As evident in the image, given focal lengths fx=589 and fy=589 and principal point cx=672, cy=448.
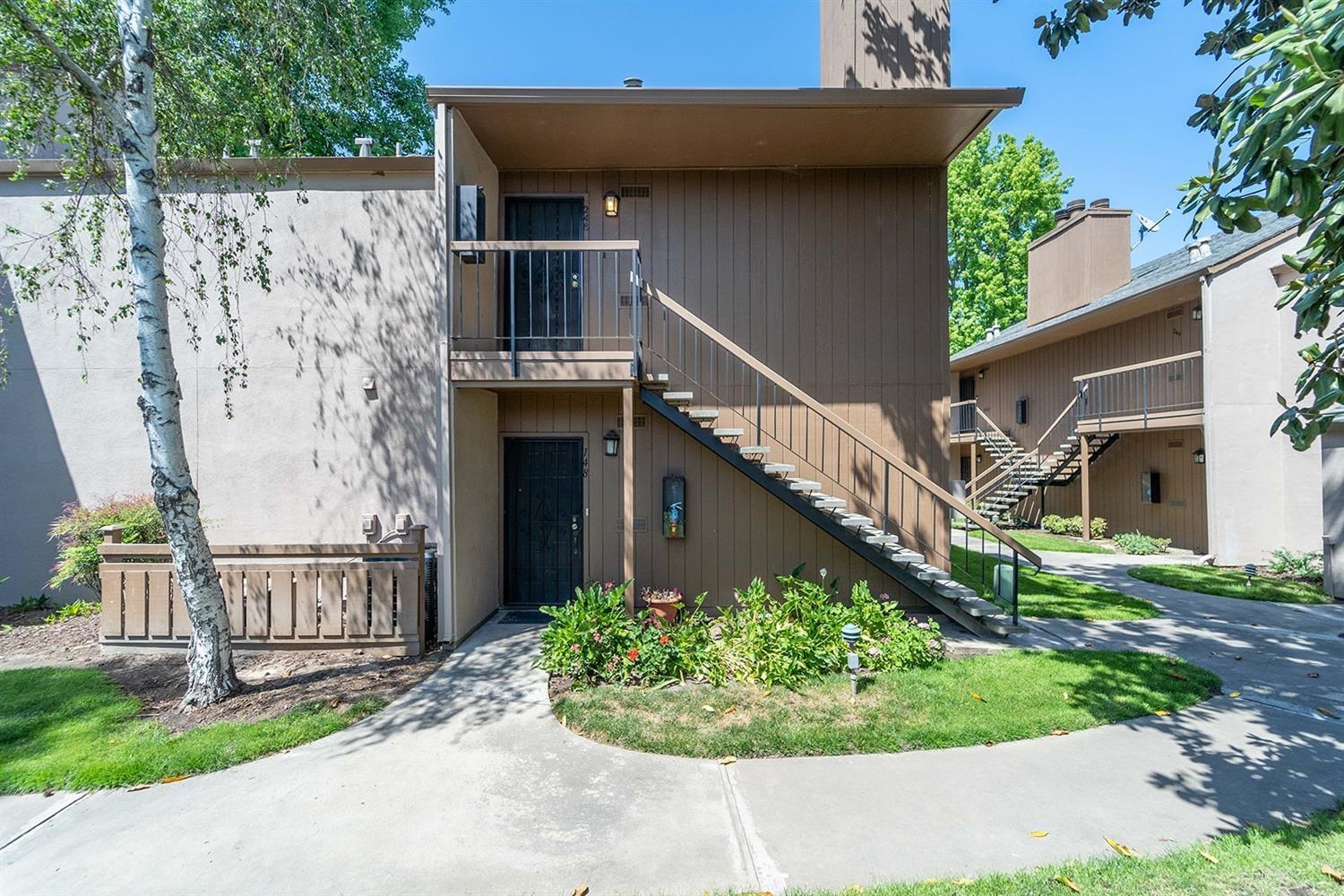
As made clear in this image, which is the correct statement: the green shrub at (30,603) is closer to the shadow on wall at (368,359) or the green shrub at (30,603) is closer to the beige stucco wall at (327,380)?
the beige stucco wall at (327,380)

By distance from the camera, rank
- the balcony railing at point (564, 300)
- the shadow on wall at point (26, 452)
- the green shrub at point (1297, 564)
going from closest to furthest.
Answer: the shadow on wall at point (26, 452), the balcony railing at point (564, 300), the green shrub at point (1297, 564)

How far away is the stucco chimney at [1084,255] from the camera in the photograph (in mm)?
14852

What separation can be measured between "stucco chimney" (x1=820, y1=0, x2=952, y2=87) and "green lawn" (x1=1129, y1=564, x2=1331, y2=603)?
26.5 feet

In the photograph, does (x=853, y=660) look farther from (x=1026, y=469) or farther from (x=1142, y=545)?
(x=1026, y=469)

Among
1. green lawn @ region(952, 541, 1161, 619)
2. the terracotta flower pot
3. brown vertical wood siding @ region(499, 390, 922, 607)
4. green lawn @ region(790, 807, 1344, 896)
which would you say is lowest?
green lawn @ region(952, 541, 1161, 619)

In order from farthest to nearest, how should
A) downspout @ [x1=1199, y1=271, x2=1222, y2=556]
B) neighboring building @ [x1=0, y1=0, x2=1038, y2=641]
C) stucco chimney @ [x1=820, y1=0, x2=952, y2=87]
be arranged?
downspout @ [x1=1199, y1=271, x2=1222, y2=556] < stucco chimney @ [x1=820, y1=0, x2=952, y2=87] < neighboring building @ [x1=0, y1=0, x2=1038, y2=641]

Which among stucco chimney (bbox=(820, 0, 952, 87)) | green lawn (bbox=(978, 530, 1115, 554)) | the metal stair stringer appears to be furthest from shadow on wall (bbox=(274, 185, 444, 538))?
green lawn (bbox=(978, 530, 1115, 554))

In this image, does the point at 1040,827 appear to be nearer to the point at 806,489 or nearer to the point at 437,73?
the point at 806,489

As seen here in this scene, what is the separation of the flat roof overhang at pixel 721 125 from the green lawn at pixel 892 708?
5480mm

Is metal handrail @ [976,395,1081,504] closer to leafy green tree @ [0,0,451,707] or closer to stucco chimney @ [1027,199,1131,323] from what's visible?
stucco chimney @ [1027,199,1131,323]

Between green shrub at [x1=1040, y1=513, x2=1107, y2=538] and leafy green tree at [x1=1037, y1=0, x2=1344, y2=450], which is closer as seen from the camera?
leafy green tree at [x1=1037, y1=0, x2=1344, y2=450]

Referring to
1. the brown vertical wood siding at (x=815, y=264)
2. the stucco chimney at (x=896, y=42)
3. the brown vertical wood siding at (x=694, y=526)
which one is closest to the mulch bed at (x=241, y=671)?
the brown vertical wood siding at (x=694, y=526)

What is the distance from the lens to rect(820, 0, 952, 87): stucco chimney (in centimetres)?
718

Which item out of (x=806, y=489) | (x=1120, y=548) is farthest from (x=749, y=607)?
(x=1120, y=548)
